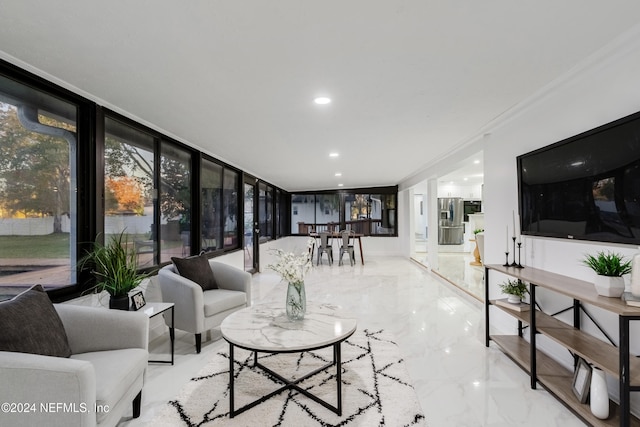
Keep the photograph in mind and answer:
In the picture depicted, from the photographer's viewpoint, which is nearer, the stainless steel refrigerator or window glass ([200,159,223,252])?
window glass ([200,159,223,252])

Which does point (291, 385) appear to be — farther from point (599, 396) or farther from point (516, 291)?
point (516, 291)

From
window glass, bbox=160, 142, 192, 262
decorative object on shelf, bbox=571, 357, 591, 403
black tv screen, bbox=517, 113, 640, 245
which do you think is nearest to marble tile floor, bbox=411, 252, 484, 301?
black tv screen, bbox=517, 113, 640, 245

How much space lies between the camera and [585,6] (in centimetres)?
154

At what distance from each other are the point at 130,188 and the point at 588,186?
3982 millimetres

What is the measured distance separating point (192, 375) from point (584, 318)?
9.92 ft

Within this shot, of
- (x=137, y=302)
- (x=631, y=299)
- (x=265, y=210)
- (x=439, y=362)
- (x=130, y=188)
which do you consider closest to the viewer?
(x=631, y=299)

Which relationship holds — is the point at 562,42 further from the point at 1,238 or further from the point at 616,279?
Answer: the point at 1,238

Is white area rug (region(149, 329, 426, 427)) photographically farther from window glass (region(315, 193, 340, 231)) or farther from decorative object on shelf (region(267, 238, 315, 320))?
window glass (region(315, 193, 340, 231))

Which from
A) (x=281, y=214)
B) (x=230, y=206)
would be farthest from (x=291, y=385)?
(x=281, y=214)

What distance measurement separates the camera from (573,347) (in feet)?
6.53

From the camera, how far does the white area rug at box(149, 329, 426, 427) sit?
1.92m

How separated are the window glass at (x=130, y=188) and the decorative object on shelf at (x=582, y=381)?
381 cm

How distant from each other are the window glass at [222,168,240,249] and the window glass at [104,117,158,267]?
2022 millimetres

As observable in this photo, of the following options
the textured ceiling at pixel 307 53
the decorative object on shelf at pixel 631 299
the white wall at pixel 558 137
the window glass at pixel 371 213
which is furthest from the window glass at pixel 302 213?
the decorative object on shelf at pixel 631 299
